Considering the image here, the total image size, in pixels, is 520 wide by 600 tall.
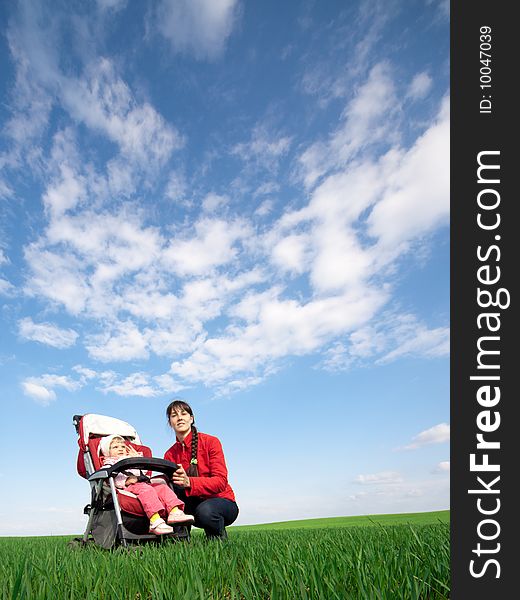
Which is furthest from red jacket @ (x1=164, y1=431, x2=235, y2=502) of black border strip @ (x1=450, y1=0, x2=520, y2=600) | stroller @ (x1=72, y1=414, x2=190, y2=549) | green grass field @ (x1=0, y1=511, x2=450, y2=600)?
black border strip @ (x1=450, y1=0, x2=520, y2=600)

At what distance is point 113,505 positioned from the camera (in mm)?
5141

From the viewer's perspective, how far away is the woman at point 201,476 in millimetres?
5355

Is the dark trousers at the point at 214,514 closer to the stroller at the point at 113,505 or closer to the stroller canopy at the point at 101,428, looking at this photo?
the stroller at the point at 113,505

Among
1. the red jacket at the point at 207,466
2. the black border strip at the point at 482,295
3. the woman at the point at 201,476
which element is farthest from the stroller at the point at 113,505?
the black border strip at the point at 482,295

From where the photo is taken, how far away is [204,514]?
5270 millimetres

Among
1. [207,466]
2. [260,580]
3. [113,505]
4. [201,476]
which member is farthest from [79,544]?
[260,580]

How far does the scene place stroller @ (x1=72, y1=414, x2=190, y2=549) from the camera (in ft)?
15.8

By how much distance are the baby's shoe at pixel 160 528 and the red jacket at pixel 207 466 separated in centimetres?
70

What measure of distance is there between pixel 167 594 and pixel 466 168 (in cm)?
195

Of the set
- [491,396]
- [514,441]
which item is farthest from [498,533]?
[491,396]

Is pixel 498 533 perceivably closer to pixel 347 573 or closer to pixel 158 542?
pixel 347 573

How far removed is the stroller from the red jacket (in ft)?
1.13

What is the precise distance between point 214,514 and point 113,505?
41.2 inches

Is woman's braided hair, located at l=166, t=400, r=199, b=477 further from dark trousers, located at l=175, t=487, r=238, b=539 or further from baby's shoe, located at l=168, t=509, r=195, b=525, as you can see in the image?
baby's shoe, located at l=168, t=509, r=195, b=525
